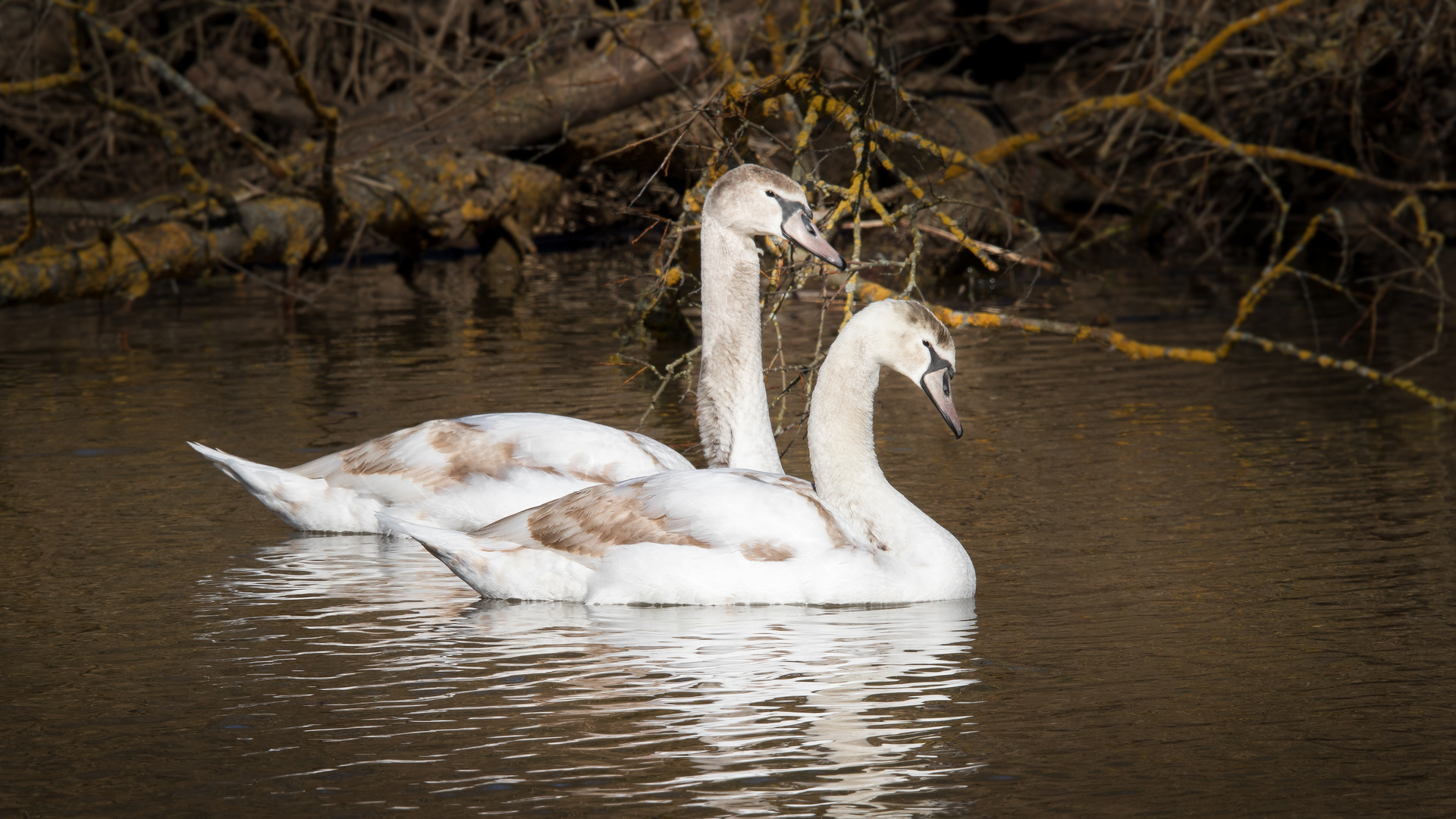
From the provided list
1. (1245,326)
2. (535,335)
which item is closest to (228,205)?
(535,335)

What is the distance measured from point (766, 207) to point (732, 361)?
2.06 feet

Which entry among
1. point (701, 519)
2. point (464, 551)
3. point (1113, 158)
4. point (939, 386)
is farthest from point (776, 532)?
point (1113, 158)

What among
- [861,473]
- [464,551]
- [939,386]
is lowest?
[464,551]

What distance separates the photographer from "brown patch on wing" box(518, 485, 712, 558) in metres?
6.02

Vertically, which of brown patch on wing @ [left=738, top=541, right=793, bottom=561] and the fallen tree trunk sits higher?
the fallen tree trunk

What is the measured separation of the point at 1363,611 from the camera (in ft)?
18.6

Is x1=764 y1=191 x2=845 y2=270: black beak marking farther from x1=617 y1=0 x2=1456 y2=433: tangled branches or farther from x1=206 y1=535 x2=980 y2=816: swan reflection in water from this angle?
x1=206 y1=535 x2=980 y2=816: swan reflection in water

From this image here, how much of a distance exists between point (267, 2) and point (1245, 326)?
7453 mm

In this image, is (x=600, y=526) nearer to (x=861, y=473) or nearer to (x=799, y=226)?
(x=861, y=473)

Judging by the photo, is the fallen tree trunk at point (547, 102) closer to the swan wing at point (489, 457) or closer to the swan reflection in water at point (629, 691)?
the swan wing at point (489, 457)

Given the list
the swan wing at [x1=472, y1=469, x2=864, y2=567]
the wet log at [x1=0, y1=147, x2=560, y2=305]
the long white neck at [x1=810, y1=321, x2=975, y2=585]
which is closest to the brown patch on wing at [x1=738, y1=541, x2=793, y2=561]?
the swan wing at [x1=472, y1=469, x2=864, y2=567]

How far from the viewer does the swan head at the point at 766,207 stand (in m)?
7.06

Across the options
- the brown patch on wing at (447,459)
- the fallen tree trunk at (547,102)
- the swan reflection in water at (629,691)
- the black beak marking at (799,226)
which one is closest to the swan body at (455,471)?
the brown patch on wing at (447,459)

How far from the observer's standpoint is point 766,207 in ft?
23.5
